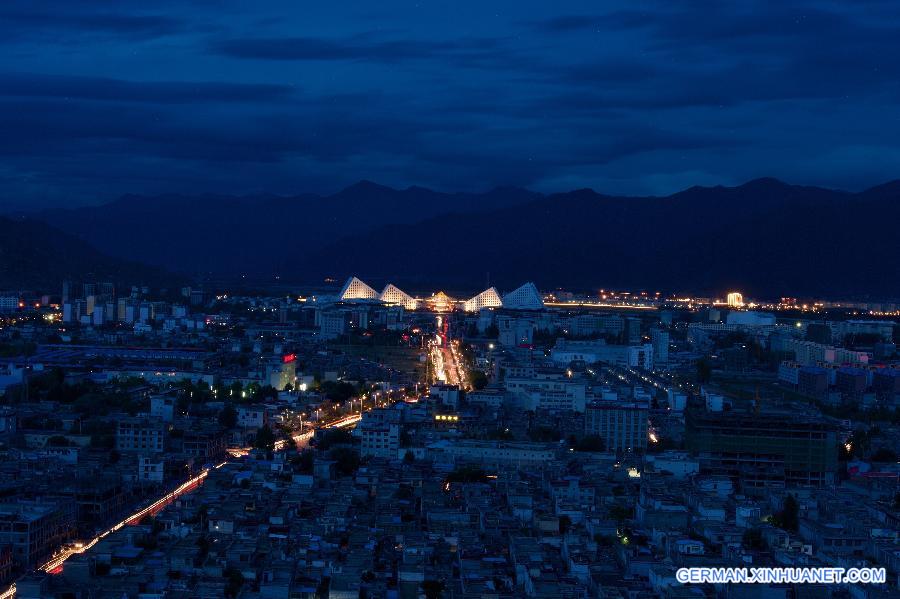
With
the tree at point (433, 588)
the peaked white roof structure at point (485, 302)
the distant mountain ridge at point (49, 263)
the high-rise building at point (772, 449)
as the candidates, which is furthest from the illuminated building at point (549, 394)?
the distant mountain ridge at point (49, 263)

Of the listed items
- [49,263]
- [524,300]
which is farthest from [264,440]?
[49,263]

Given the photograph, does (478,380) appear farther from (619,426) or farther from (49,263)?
(49,263)

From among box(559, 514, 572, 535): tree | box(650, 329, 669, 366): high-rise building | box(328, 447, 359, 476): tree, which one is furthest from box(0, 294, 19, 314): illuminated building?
box(559, 514, 572, 535): tree

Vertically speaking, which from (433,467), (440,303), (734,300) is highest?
(734,300)

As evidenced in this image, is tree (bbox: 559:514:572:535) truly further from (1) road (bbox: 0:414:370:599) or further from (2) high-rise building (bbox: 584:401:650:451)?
(2) high-rise building (bbox: 584:401:650:451)

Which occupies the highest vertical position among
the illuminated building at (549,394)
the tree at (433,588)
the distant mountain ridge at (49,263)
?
the distant mountain ridge at (49,263)

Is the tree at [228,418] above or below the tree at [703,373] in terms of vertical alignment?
below

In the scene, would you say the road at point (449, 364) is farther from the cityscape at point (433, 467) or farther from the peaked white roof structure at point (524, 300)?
the peaked white roof structure at point (524, 300)
